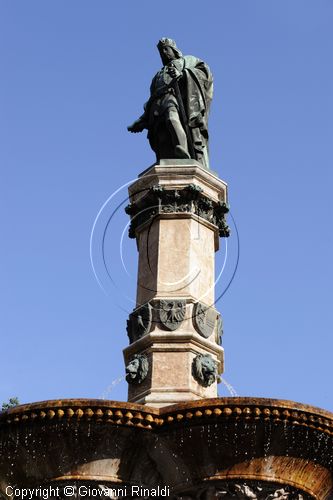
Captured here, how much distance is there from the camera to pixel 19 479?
16.2m

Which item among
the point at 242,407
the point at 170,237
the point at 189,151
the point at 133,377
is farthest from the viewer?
the point at 189,151

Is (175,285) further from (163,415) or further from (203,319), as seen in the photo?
(163,415)

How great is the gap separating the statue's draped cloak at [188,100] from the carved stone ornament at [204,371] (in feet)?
14.8

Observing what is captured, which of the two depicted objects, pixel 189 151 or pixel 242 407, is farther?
pixel 189 151

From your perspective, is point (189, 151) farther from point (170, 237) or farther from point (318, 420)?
point (318, 420)

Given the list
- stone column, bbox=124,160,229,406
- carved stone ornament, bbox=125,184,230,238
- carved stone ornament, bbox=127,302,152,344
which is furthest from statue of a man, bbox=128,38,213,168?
carved stone ornament, bbox=127,302,152,344

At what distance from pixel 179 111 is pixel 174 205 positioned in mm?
2364

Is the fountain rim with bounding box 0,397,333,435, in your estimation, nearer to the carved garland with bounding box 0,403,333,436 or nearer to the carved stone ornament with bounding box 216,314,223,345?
the carved garland with bounding box 0,403,333,436

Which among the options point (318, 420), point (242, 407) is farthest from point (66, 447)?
point (318, 420)

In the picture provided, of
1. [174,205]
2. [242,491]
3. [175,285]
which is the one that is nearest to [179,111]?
[174,205]

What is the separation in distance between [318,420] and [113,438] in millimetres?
2917

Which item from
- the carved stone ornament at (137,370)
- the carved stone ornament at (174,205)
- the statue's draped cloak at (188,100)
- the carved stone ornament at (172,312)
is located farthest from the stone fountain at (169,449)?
the statue's draped cloak at (188,100)

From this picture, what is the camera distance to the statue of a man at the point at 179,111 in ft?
70.1

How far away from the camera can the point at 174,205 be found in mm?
20172
